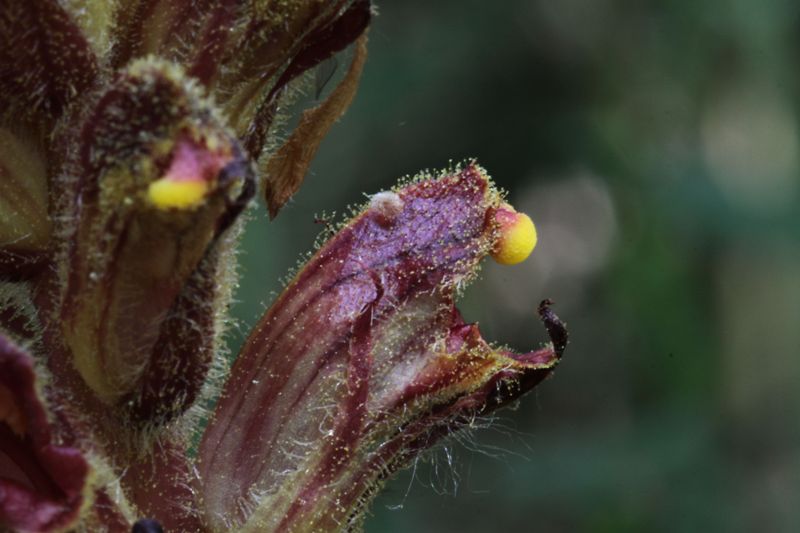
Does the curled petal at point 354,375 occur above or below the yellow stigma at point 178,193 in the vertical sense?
below

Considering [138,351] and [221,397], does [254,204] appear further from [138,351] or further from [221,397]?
[221,397]

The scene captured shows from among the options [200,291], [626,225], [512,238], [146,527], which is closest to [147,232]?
[200,291]

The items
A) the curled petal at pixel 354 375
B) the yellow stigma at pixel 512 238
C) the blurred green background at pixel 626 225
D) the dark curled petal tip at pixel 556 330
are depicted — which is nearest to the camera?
the curled petal at pixel 354 375

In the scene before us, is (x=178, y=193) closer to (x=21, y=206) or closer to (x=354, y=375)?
(x=21, y=206)

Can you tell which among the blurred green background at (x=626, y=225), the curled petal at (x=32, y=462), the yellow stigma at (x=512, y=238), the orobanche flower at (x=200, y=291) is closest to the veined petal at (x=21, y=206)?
the orobanche flower at (x=200, y=291)

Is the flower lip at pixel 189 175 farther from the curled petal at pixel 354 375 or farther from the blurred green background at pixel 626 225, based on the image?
the blurred green background at pixel 626 225

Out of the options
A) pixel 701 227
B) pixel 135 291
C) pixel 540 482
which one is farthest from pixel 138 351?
pixel 701 227

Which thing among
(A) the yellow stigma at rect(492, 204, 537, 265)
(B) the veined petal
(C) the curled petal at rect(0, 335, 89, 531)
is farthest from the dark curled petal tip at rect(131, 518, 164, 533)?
(A) the yellow stigma at rect(492, 204, 537, 265)
